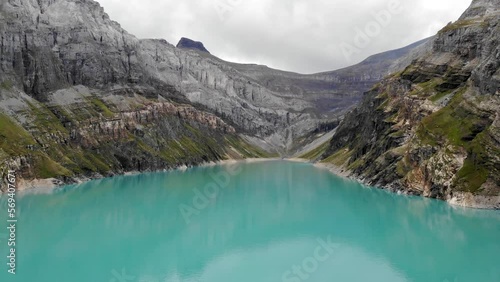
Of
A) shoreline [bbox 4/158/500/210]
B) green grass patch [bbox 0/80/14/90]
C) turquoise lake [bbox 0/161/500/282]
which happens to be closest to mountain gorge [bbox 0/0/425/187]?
green grass patch [bbox 0/80/14/90]

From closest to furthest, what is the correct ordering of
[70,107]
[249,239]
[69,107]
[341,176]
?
1. [249,239]
2. [341,176]
3. [69,107]
4. [70,107]

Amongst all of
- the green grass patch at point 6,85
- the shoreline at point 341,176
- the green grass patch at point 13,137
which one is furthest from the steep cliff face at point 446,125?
the green grass patch at point 6,85

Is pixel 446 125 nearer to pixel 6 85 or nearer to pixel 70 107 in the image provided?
pixel 70 107

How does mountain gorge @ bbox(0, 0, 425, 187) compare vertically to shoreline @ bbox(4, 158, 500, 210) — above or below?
above

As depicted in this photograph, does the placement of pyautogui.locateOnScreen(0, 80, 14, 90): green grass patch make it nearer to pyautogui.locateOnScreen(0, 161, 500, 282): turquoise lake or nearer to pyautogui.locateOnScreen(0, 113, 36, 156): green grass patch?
pyautogui.locateOnScreen(0, 113, 36, 156): green grass patch

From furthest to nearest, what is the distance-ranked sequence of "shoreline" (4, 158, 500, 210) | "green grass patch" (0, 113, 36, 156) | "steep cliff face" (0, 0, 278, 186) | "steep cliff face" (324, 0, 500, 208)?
1. "steep cliff face" (0, 0, 278, 186)
2. "green grass patch" (0, 113, 36, 156)
3. "steep cliff face" (324, 0, 500, 208)
4. "shoreline" (4, 158, 500, 210)

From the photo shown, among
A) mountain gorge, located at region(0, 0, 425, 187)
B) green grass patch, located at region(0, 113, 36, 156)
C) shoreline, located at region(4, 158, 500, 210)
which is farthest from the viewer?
mountain gorge, located at region(0, 0, 425, 187)

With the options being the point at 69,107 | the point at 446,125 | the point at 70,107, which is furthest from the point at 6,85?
the point at 446,125

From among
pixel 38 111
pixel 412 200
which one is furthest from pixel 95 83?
pixel 412 200
